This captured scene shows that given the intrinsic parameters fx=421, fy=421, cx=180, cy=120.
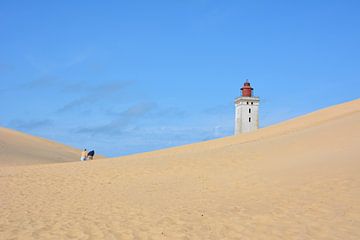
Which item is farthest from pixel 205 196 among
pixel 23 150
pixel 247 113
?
pixel 247 113

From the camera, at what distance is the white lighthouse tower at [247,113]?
62.5m

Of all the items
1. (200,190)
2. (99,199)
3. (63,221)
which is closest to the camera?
(63,221)

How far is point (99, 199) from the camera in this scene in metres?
12.9

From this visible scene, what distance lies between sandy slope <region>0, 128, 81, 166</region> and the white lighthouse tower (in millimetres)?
26900

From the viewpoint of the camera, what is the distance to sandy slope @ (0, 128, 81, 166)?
96.1 ft

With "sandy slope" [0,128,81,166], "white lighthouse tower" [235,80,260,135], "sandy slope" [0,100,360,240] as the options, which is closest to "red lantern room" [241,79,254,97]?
"white lighthouse tower" [235,80,260,135]

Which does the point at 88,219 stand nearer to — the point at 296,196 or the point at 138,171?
the point at 296,196

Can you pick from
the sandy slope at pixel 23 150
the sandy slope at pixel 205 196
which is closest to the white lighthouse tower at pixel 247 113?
the sandy slope at pixel 23 150

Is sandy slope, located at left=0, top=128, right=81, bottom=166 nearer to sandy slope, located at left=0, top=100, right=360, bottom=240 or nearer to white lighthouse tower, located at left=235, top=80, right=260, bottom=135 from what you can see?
sandy slope, located at left=0, top=100, right=360, bottom=240

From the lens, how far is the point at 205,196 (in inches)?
505

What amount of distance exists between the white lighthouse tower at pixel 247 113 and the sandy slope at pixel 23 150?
2690 centimetres

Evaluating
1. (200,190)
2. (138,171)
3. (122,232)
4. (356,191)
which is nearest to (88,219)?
(122,232)

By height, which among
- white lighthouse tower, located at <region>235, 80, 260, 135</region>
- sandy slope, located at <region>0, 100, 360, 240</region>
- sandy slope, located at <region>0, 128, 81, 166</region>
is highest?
white lighthouse tower, located at <region>235, 80, 260, 135</region>

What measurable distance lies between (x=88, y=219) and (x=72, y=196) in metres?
3.89
